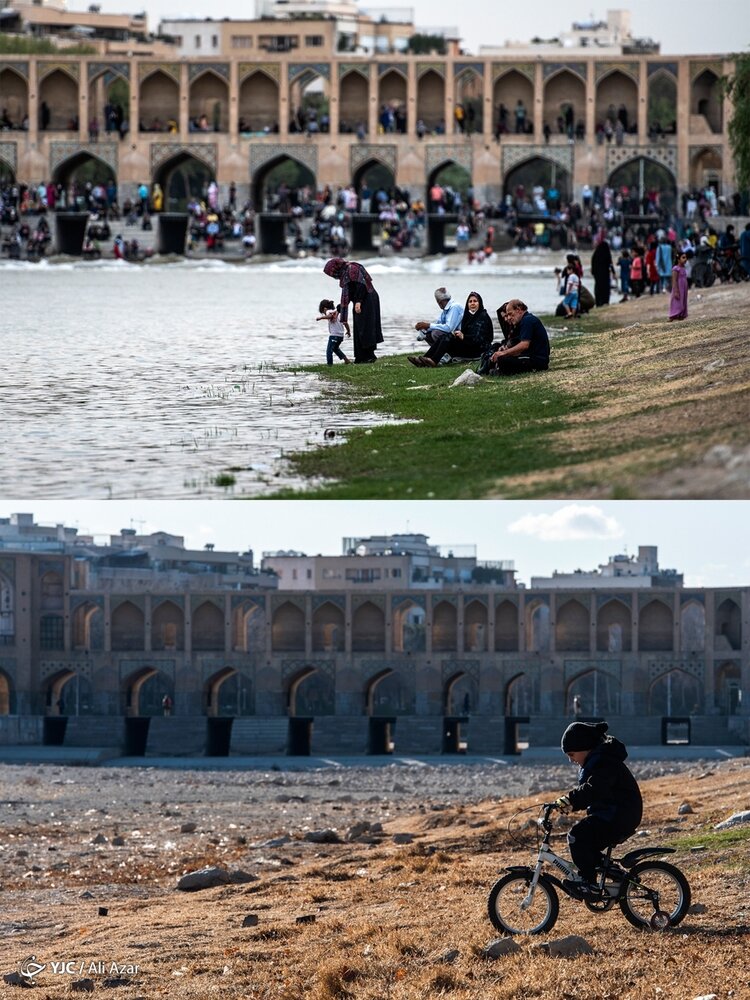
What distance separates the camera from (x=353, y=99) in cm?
5144

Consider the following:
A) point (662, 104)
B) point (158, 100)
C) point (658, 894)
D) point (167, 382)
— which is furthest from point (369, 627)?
point (658, 894)

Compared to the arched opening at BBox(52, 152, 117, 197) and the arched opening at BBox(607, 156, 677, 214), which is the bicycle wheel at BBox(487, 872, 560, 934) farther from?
the arched opening at BBox(52, 152, 117, 197)

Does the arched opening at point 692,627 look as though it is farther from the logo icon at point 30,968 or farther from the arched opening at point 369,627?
the logo icon at point 30,968

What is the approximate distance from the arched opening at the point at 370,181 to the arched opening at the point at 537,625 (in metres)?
13.6

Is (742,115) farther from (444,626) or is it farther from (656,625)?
(444,626)

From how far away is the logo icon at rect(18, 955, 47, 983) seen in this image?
288 inches

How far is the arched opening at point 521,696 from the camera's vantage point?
35.9 metres

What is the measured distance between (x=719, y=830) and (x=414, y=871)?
5.63 ft

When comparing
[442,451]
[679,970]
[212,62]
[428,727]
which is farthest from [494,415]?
[212,62]

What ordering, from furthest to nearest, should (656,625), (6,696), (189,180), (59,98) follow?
(189,180), (59,98), (656,625), (6,696)

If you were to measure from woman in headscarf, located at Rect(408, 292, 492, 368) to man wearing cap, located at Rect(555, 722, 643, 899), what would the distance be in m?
6.98

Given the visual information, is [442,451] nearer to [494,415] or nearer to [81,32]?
[494,415]

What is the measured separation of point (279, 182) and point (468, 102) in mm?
8956

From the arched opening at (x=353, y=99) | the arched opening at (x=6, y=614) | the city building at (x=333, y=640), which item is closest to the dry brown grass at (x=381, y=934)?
the city building at (x=333, y=640)
